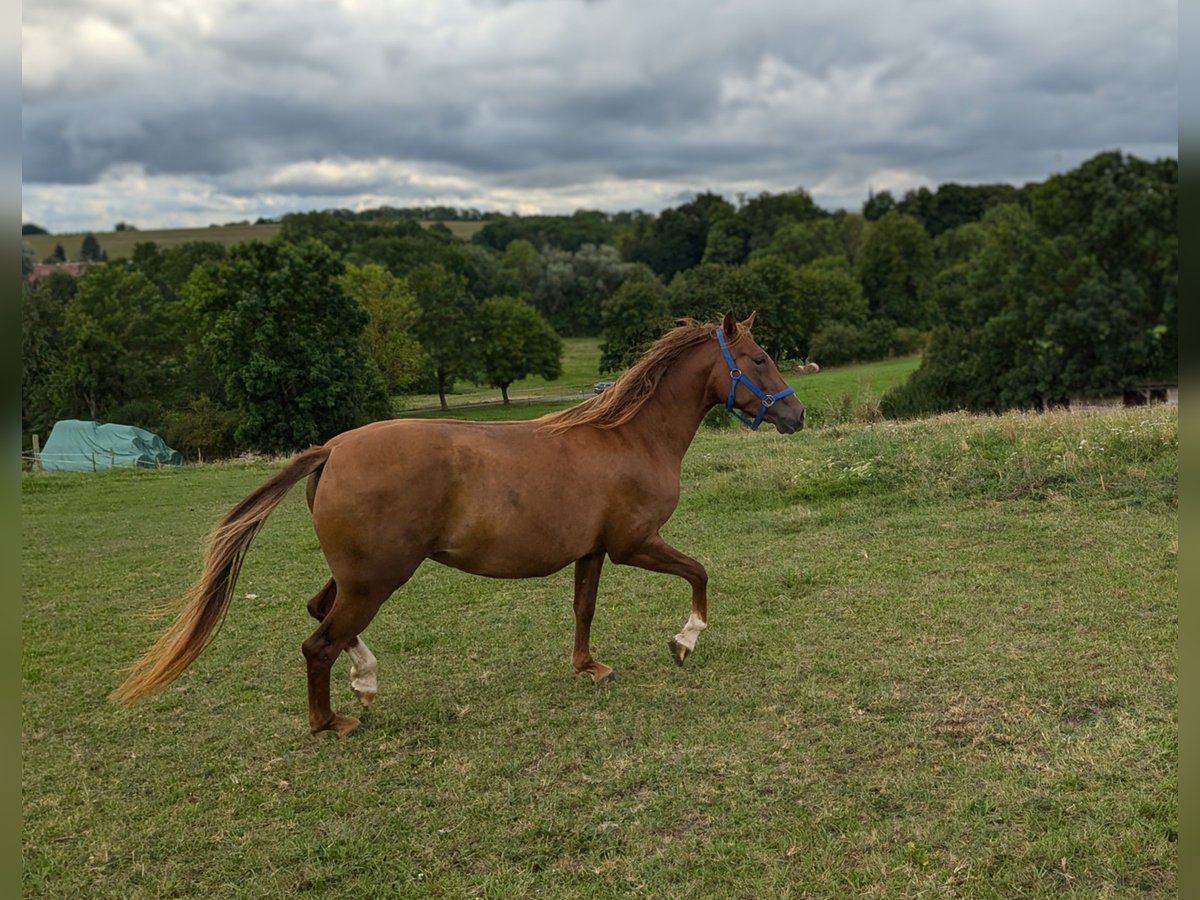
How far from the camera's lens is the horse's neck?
5.48m

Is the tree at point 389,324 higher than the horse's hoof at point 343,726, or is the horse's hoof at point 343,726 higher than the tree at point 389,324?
the tree at point 389,324

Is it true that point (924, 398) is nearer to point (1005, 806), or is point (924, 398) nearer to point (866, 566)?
point (866, 566)

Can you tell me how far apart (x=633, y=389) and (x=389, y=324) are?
34209mm

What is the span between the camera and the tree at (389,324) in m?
35.9

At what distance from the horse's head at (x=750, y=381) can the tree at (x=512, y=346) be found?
34868mm

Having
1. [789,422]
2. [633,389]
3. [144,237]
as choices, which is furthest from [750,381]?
[144,237]

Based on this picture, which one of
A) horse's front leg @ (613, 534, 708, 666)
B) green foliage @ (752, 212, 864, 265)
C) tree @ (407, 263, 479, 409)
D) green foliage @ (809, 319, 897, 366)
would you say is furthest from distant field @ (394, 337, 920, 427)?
green foliage @ (752, 212, 864, 265)

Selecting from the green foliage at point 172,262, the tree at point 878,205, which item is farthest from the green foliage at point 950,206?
the green foliage at point 172,262

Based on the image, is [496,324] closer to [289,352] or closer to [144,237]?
[289,352]

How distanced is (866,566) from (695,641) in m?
2.61

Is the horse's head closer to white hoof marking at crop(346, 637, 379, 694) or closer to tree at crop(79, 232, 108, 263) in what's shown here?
white hoof marking at crop(346, 637, 379, 694)

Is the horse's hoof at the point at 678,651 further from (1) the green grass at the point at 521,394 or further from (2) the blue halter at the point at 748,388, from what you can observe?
(1) the green grass at the point at 521,394

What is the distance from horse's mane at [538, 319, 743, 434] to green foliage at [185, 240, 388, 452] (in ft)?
76.2

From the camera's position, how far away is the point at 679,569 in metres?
5.39
